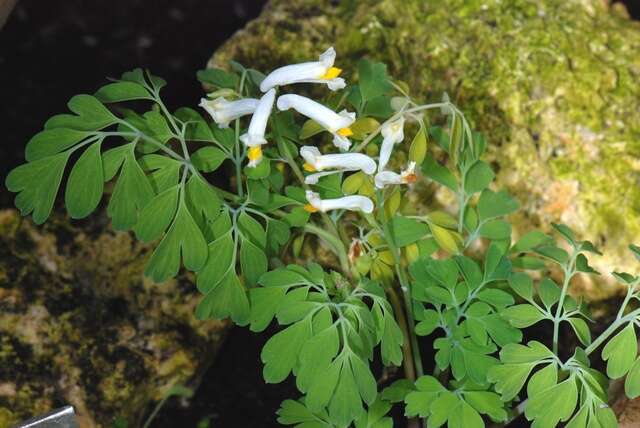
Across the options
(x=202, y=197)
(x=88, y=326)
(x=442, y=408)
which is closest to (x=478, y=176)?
(x=442, y=408)

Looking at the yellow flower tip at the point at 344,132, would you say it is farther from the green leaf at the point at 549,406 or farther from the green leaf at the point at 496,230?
the green leaf at the point at 549,406

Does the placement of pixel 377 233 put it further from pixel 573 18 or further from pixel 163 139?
pixel 573 18

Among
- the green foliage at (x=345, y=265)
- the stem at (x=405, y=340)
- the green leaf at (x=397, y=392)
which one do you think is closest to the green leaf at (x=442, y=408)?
the green foliage at (x=345, y=265)

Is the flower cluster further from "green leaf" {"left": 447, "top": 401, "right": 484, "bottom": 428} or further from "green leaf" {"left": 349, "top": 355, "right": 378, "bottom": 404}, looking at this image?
"green leaf" {"left": 447, "top": 401, "right": 484, "bottom": 428}

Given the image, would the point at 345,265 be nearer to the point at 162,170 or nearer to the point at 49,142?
the point at 162,170

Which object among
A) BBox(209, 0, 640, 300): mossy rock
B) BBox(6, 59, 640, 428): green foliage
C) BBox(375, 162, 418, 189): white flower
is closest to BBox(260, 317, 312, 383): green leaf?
BBox(6, 59, 640, 428): green foliage
